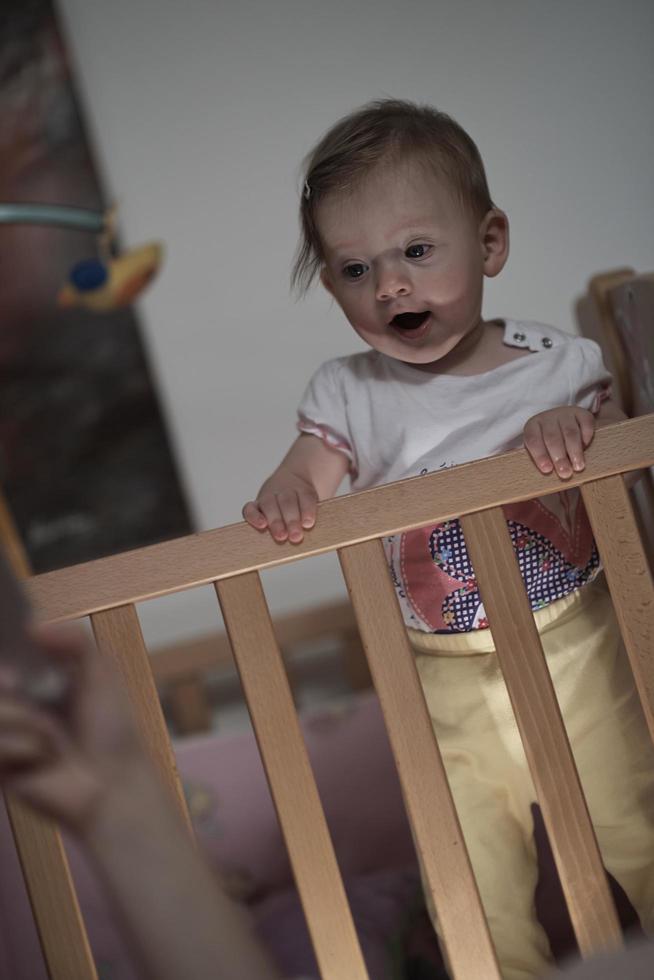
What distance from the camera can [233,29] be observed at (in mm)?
1780

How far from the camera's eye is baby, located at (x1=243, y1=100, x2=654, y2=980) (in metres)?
0.88


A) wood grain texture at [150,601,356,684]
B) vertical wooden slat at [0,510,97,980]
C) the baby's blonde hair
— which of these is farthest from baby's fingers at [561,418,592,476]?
wood grain texture at [150,601,356,684]

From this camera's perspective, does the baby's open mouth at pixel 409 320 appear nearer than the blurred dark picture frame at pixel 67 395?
Yes

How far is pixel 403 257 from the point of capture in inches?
34.0

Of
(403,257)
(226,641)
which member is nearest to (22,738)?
(403,257)

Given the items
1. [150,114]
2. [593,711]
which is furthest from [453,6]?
[593,711]

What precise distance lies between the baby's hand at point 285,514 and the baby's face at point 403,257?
19 cm

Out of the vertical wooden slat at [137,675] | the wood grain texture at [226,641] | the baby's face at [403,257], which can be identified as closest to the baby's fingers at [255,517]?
the vertical wooden slat at [137,675]

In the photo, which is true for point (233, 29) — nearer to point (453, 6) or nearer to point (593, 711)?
point (453, 6)

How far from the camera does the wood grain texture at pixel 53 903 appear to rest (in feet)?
2.33

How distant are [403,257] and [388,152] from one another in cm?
9

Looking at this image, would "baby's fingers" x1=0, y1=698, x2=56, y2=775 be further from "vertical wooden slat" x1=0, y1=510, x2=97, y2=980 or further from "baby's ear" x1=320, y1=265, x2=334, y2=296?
"baby's ear" x1=320, y1=265, x2=334, y2=296

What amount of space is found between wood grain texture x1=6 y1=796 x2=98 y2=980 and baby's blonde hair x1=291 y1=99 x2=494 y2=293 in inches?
20.2

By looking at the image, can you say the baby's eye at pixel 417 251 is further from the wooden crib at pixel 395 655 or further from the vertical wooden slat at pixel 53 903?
the vertical wooden slat at pixel 53 903
